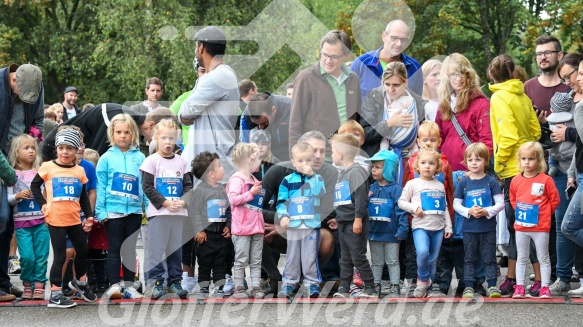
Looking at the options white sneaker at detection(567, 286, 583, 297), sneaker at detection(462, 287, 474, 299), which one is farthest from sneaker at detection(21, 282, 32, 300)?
white sneaker at detection(567, 286, 583, 297)

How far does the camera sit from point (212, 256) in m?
8.57

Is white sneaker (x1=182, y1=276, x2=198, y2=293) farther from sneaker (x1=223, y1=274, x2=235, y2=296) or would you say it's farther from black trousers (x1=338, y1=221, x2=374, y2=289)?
black trousers (x1=338, y1=221, x2=374, y2=289)

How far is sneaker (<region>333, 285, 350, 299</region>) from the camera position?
8.14 metres

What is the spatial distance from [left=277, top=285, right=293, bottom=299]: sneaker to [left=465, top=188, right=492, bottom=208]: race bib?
65.6 inches

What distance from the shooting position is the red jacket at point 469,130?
8820mm

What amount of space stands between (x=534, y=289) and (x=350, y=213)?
5.53 ft

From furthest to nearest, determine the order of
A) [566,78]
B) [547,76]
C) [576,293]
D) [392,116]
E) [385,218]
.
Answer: [547,76], [566,78], [392,116], [385,218], [576,293]

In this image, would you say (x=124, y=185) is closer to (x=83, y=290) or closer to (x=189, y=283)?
(x=83, y=290)

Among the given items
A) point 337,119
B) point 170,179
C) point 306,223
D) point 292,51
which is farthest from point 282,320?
point 292,51

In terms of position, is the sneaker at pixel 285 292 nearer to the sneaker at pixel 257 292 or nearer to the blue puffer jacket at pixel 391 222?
the sneaker at pixel 257 292

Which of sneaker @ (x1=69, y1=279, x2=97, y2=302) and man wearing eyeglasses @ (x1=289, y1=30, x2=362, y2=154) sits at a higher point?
man wearing eyeglasses @ (x1=289, y1=30, x2=362, y2=154)

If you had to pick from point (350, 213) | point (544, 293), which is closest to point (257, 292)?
point (350, 213)

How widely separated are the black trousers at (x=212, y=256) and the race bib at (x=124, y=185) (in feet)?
2.39

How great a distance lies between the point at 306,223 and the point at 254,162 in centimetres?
74
